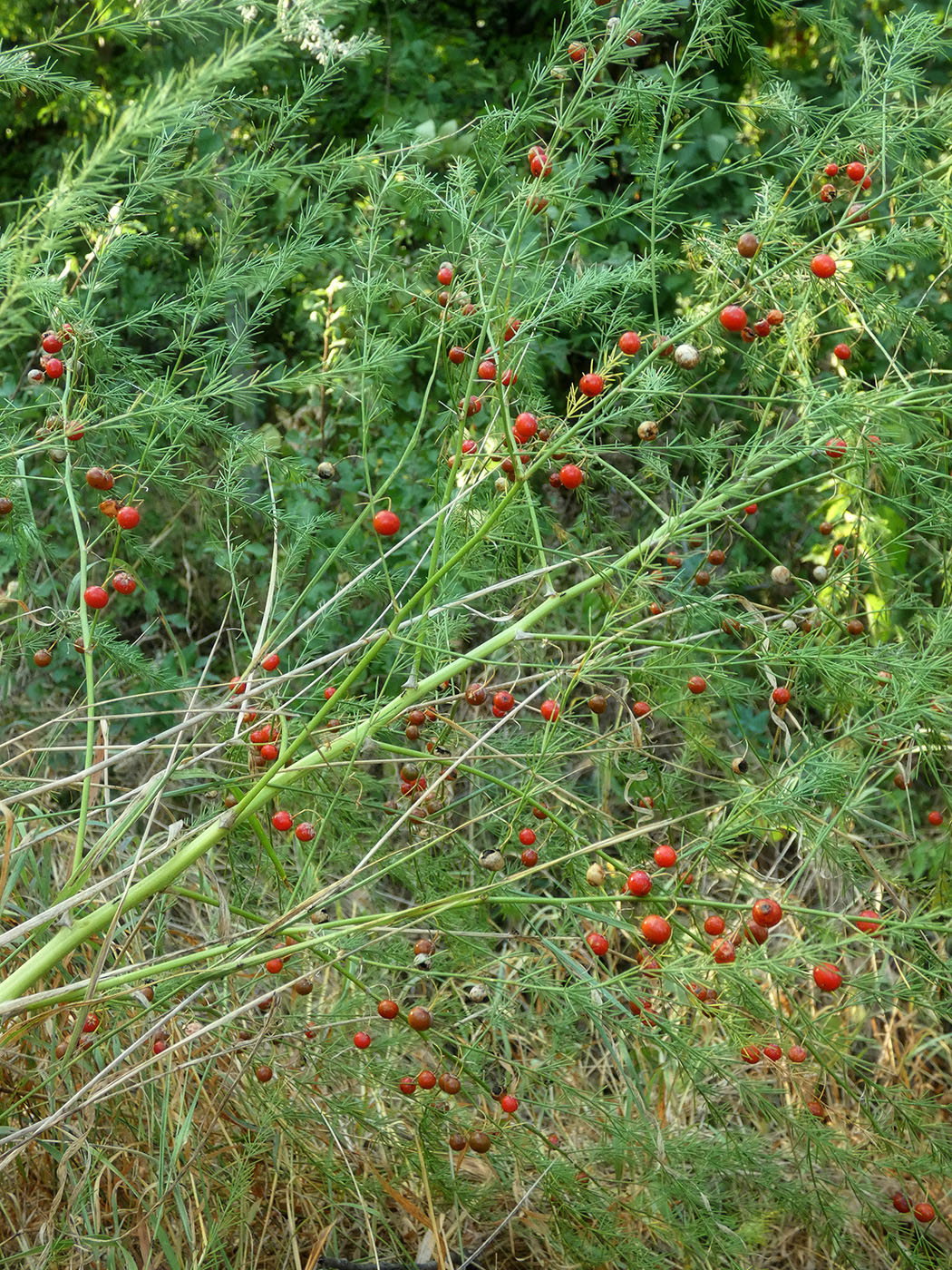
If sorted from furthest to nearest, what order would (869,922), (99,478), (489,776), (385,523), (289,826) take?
(289,826), (99,478), (385,523), (489,776), (869,922)

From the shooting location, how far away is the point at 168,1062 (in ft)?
5.87

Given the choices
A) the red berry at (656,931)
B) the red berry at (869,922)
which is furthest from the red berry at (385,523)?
the red berry at (869,922)

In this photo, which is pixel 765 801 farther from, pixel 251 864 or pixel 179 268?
pixel 179 268

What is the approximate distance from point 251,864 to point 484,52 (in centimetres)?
284

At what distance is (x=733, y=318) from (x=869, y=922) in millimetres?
770

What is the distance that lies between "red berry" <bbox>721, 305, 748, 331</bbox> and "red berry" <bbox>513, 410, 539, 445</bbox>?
284mm

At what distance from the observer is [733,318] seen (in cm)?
159

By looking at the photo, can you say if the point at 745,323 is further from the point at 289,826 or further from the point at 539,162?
the point at 289,826

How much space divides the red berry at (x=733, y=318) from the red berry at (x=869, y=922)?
2.49ft

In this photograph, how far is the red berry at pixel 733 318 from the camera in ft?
5.19

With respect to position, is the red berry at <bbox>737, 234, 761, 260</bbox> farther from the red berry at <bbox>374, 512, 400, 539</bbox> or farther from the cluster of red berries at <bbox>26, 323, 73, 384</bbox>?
the cluster of red berries at <bbox>26, 323, 73, 384</bbox>

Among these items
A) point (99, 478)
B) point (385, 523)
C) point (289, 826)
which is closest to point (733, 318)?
point (385, 523)

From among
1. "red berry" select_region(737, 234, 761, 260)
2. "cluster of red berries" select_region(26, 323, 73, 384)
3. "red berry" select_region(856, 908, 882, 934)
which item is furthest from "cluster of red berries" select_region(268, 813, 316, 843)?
"red berry" select_region(737, 234, 761, 260)

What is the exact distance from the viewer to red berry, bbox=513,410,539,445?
4.99 feet
